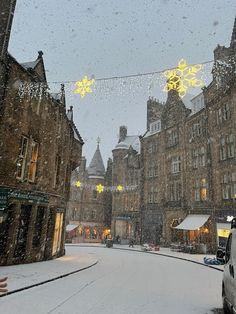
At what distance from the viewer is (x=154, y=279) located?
1239 centimetres

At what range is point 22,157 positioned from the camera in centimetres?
1477

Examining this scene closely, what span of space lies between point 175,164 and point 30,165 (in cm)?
2278

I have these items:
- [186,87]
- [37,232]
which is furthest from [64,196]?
[186,87]

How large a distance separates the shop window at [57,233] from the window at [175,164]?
1841 centimetres

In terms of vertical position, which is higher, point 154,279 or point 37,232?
point 37,232

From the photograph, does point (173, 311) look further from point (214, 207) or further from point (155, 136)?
point (155, 136)

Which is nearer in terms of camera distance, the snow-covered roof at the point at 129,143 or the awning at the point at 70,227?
the awning at the point at 70,227

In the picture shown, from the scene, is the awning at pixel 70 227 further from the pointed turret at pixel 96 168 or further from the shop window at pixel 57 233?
the shop window at pixel 57 233

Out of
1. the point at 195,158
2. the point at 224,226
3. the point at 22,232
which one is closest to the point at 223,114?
the point at 195,158

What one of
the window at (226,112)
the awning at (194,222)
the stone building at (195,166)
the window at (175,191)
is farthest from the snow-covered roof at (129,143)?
the window at (226,112)

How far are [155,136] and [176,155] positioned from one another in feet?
19.4

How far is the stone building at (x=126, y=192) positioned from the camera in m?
43.3

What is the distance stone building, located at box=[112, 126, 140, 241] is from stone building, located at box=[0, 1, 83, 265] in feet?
79.0

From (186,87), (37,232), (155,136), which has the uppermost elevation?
(155,136)
